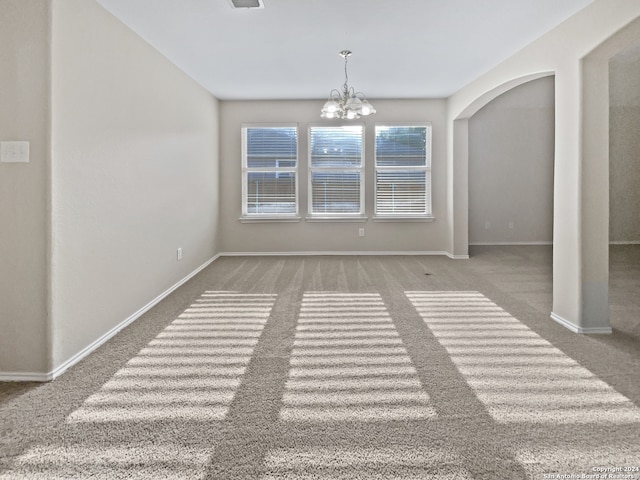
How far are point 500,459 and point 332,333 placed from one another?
1658 millimetres

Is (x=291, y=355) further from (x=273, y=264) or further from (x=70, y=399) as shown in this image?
(x=273, y=264)

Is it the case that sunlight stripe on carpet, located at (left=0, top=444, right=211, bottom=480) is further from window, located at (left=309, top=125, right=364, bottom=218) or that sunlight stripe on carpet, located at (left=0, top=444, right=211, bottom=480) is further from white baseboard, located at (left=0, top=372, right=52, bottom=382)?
window, located at (left=309, top=125, right=364, bottom=218)

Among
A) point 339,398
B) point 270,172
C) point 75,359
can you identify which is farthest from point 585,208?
point 270,172

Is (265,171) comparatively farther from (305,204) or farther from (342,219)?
(342,219)

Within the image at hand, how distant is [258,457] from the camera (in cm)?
168

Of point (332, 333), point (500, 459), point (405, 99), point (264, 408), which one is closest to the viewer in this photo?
point (500, 459)

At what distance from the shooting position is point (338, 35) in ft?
12.5

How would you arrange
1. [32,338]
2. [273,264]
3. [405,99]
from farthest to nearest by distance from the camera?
[405,99] < [273,264] < [32,338]

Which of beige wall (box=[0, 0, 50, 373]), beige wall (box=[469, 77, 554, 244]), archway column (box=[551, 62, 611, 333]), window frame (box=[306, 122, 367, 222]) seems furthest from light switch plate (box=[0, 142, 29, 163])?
beige wall (box=[469, 77, 554, 244])

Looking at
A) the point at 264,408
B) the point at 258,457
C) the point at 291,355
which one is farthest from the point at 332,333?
the point at 258,457

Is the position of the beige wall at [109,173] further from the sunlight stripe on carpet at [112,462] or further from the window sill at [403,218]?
the window sill at [403,218]

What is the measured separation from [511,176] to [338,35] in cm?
589

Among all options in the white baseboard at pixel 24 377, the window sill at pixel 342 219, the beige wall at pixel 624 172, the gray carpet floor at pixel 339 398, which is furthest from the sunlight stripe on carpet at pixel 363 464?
the beige wall at pixel 624 172

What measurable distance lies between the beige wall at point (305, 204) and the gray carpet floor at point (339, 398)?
3.02m
